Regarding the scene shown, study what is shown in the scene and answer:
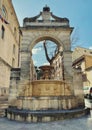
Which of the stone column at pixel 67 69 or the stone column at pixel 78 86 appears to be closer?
the stone column at pixel 78 86

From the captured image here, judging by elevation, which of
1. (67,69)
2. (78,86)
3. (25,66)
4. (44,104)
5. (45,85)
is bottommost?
(44,104)

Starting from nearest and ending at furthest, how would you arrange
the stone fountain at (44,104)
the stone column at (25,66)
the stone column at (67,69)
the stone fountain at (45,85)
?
the stone fountain at (44,104) → the stone fountain at (45,85) → the stone column at (25,66) → the stone column at (67,69)

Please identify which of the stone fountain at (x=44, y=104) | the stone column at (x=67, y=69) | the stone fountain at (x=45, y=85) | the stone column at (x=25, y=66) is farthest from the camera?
the stone column at (x=67, y=69)

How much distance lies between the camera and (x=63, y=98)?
6629 millimetres

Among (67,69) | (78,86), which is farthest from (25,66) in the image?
(78,86)

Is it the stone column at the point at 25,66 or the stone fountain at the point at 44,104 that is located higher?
the stone column at the point at 25,66

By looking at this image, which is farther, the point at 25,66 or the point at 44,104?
the point at 25,66

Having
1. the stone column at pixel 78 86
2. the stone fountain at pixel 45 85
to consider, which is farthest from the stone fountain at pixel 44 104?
the stone column at pixel 78 86

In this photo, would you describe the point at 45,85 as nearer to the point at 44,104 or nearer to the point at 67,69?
the point at 44,104

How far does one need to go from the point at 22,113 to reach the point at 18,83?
271 centimetres

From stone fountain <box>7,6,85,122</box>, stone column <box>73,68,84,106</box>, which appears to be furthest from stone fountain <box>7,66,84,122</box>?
stone column <box>73,68,84,106</box>

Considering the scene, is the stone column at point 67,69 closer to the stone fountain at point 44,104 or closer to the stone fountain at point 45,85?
the stone fountain at point 45,85

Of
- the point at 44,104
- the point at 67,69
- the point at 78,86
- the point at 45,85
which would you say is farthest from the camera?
the point at 67,69

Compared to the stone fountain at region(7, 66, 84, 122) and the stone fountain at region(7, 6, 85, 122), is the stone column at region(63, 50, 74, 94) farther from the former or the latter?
the stone fountain at region(7, 66, 84, 122)
